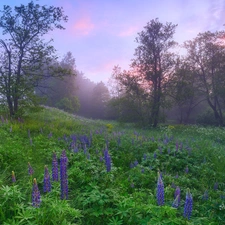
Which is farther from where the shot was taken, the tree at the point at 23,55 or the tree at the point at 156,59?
the tree at the point at 156,59

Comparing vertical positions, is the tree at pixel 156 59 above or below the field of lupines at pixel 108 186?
above

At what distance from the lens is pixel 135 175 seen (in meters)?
5.32

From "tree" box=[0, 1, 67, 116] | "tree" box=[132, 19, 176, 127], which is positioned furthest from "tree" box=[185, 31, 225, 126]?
"tree" box=[0, 1, 67, 116]

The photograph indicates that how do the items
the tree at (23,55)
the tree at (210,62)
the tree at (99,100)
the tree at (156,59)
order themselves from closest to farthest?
the tree at (23,55), the tree at (156,59), the tree at (210,62), the tree at (99,100)

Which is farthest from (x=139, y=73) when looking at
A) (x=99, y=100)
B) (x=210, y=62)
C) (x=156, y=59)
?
(x=99, y=100)

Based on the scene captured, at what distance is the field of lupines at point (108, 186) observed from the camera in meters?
2.63

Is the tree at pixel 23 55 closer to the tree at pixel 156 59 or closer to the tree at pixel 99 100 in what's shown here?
the tree at pixel 156 59

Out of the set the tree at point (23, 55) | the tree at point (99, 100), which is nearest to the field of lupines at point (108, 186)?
the tree at point (23, 55)

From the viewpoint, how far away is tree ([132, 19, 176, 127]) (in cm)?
2106

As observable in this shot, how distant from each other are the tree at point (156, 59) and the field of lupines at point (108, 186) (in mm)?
12959

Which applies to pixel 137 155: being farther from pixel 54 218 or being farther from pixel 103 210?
pixel 54 218

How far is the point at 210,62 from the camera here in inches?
1062

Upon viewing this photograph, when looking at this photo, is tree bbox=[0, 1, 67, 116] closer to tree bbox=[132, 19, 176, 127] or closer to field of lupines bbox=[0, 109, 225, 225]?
field of lupines bbox=[0, 109, 225, 225]

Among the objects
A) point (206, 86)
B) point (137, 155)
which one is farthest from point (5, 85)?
point (206, 86)
